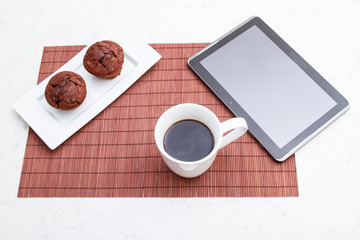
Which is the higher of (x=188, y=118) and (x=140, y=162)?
(x=188, y=118)

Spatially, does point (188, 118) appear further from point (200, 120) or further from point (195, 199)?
point (195, 199)

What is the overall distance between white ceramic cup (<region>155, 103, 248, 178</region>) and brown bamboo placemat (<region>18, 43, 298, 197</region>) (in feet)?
0.22

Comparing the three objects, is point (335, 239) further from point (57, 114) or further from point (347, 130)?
point (57, 114)

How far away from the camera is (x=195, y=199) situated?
2.40 ft

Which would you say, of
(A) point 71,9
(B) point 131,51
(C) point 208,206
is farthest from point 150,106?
(A) point 71,9

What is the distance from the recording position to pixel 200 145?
0.68 m

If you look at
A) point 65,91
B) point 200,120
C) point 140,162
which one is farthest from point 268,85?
point 65,91

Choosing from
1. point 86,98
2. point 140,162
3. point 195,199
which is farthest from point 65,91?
point 195,199

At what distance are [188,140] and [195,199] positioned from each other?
14 cm

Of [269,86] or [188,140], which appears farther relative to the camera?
[269,86]

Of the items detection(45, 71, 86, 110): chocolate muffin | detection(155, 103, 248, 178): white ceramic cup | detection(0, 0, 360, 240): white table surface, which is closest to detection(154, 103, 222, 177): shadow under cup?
detection(155, 103, 248, 178): white ceramic cup

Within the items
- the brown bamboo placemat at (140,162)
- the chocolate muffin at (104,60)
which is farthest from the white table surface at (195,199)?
the chocolate muffin at (104,60)

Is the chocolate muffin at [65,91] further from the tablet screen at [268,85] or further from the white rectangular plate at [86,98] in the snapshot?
the tablet screen at [268,85]

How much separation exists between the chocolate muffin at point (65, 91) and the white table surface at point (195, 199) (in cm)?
12
